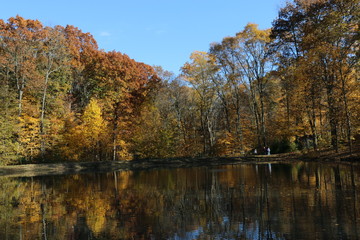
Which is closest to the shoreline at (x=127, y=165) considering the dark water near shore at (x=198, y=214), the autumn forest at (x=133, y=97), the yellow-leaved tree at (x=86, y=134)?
the autumn forest at (x=133, y=97)

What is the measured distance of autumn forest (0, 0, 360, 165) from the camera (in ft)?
103

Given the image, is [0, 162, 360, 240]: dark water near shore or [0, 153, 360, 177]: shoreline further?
[0, 153, 360, 177]: shoreline

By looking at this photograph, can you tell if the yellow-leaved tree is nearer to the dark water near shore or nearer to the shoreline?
the shoreline

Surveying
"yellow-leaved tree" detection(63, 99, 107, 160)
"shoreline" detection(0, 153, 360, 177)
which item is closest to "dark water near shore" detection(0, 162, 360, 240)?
"shoreline" detection(0, 153, 360, 177)

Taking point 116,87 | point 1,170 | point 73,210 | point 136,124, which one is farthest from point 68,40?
point 73,210

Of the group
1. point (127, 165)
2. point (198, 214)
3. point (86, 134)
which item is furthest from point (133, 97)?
point (198, 214)

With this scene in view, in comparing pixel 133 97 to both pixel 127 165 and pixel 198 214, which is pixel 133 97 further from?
pixel 198 214

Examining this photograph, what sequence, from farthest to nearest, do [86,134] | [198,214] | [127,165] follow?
[86,134] < [127,165] < [198,214]

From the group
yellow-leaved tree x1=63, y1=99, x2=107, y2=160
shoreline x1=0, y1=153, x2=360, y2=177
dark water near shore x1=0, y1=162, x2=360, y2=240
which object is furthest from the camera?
yellow-leaved tree x1=63, y1=99, x2=107, y2=160

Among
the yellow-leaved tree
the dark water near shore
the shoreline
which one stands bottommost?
the dark water near shore

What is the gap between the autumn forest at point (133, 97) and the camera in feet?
103

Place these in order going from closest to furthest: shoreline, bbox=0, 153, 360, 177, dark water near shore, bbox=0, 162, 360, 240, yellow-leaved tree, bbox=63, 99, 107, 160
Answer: dark water near shore, bbox=0, 162, 360, 240 < shoreline, bbox=0, 153, 360, 177 < yellow-leaved tree, bbox=63, 99, 107, 160

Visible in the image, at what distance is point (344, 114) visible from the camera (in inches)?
982

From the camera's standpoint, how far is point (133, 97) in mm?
41625
